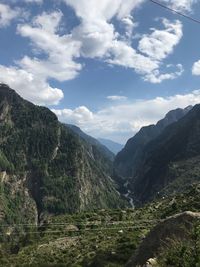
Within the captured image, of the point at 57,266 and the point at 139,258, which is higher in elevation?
the point at 139,258

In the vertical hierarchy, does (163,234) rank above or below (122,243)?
above

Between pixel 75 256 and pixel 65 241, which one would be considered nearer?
pixel 75 256

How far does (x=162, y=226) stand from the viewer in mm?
22703

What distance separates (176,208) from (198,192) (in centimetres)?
1077

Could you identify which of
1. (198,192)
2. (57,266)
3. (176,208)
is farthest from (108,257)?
(198,192)

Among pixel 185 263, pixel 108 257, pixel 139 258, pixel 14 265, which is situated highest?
pixel 185 263

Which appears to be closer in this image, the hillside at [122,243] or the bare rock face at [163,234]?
the hillside at [122,243]

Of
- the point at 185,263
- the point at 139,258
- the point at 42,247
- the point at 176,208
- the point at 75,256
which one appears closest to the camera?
the point at 185,263

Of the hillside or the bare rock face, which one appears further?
the bare rock face

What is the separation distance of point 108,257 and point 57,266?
8.58 metres

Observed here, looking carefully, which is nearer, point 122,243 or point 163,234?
point 163,234

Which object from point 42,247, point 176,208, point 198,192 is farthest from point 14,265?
point 198,192

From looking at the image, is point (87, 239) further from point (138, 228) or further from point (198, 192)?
point (198, 192)

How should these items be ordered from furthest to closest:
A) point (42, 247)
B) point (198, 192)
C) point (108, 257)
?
point (198, 192), point (42, 247), point (108, 257)
